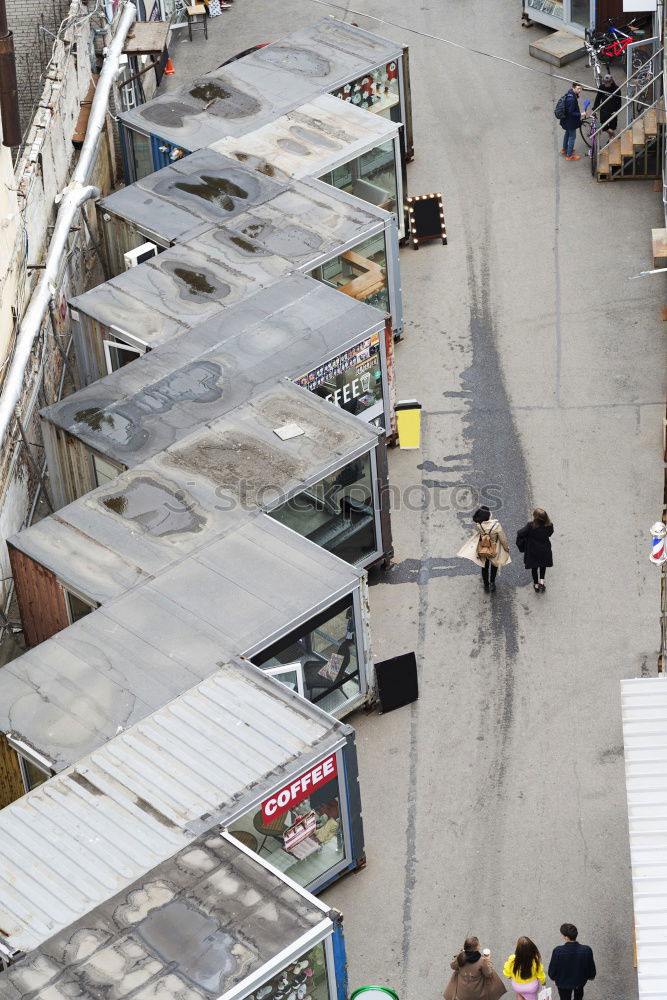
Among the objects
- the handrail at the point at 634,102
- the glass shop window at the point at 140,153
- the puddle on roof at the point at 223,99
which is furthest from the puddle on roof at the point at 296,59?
the handrail at the point at 634,102

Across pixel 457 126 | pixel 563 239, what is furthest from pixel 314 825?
pixel 457 126

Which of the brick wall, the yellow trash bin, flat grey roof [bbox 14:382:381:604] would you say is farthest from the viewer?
the brick wall

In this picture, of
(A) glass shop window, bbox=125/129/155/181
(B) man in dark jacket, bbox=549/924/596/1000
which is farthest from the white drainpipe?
(B) man in dark jacket, bbox=549/924/596/1000

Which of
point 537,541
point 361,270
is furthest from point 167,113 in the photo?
point 537,541

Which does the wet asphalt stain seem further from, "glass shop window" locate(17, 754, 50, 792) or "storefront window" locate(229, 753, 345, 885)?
"glass shop window" locate(17, 754, 50, 792)

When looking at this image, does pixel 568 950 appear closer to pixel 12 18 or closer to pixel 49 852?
pixel 49 852

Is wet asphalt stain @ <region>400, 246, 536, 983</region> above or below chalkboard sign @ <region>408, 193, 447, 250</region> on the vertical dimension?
below
